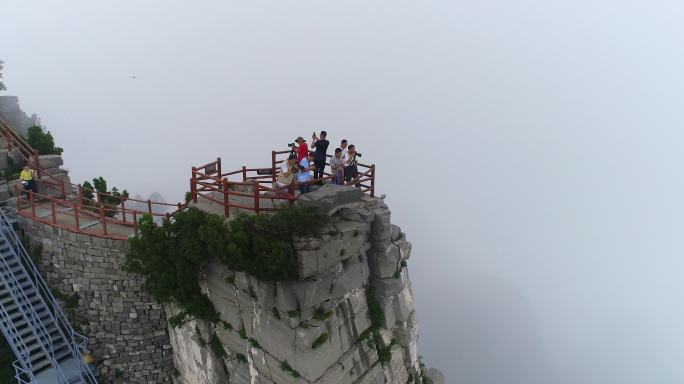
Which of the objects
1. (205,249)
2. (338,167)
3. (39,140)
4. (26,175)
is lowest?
(205,249)

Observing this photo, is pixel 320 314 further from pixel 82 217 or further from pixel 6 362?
pixel 6 362

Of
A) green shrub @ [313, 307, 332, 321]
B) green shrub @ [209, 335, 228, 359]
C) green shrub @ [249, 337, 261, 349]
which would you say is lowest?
green shrub @ [209, 335, 228, 359]

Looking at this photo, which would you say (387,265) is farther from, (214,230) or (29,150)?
(29,150)

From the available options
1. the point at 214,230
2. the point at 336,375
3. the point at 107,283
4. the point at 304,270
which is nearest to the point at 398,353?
the point at 336,375

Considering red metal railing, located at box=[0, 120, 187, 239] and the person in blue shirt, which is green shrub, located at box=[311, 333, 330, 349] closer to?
the person in blue shirt

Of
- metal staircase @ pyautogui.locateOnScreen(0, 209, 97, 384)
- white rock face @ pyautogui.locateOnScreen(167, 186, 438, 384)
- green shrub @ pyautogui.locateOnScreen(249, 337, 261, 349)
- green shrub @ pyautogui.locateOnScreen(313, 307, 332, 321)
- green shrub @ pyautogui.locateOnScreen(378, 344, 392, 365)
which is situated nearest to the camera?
white rock face @ pyautogui.locateOnScreen(167, 186, 438, 384)

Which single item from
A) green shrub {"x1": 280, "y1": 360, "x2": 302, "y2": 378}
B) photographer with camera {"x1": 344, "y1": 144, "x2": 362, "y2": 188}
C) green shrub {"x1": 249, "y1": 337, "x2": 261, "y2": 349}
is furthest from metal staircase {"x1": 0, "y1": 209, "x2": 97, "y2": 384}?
photographer with camera {"x1": 344, "y1": 144, "x2": 362, "y2": 188}

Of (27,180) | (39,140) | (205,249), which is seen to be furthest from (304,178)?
(39,140)

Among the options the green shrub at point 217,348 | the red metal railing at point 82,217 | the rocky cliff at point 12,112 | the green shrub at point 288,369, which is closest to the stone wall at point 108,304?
the red metal railing at point 82,217
